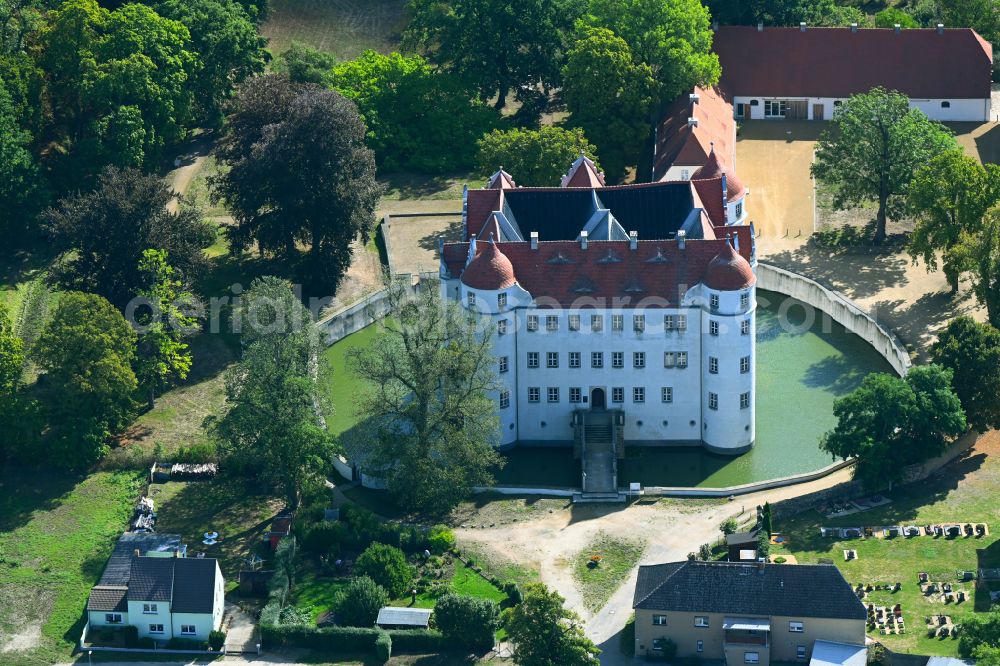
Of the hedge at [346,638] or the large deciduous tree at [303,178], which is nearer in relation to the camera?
the hedge at [346,638]

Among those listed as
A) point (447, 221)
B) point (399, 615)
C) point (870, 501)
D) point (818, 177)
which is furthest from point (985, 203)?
point (399, 615)

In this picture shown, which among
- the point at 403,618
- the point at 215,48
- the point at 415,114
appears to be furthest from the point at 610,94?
the point at 403,618

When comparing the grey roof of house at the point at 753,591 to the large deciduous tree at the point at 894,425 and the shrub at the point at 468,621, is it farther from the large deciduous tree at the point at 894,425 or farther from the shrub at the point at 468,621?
the large deciduous tree at the point at 894,425

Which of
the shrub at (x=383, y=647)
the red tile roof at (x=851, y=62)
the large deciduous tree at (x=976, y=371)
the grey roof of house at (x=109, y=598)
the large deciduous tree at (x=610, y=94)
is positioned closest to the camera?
the shrub at (x=383, y=647)

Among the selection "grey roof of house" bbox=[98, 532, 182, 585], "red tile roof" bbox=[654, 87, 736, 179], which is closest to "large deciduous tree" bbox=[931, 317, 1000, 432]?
"red tile roof" bbox=[654, 87, 736, 179]

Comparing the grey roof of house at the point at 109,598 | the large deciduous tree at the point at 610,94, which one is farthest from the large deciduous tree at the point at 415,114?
the grey roof of house at the point at 109,598
